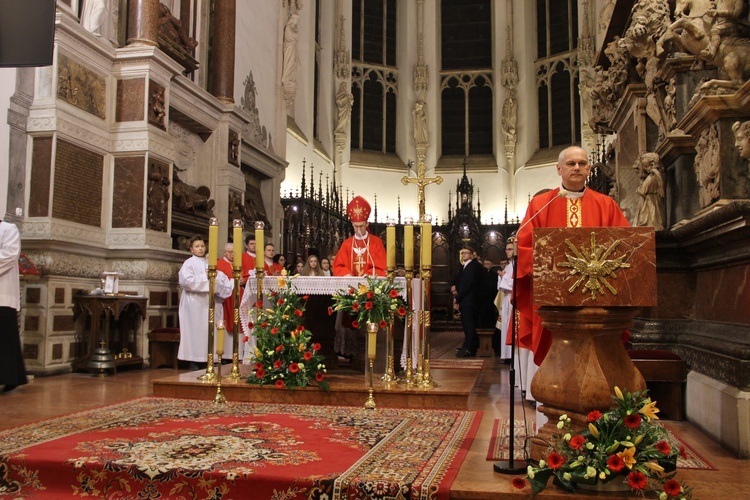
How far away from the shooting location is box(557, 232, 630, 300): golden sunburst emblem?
337cm

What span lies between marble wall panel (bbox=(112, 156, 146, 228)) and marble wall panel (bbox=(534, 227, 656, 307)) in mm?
7305

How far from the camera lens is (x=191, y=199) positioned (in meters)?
11.8

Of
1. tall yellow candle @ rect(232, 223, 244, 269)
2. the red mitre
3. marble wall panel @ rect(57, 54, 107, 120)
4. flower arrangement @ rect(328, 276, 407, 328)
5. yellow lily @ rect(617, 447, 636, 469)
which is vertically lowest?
yellow lily @ rect(617, 447, 636, 469)

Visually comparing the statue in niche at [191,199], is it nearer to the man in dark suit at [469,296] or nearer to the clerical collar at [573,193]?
the man in dark suit at [469,296]

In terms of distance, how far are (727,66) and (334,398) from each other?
410 cm

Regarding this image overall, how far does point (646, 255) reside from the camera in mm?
3371

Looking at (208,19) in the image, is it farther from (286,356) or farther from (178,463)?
(178,463)

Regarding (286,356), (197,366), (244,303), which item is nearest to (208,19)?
(197,366)

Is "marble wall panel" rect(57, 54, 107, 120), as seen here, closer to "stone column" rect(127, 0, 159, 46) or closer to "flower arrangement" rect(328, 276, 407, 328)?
"stone column" rect(127, 0, 159, 46)

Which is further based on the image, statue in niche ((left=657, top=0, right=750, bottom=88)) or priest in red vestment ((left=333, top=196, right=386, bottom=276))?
priest in red vestment ((left=333, top=196, right=386, bottom=276))

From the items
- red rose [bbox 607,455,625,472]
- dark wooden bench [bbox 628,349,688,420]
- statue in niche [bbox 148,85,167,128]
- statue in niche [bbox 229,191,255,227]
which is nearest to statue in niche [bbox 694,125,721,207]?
dark wooden bench [bbox 628,349,688,420]

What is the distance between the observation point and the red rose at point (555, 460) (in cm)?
319

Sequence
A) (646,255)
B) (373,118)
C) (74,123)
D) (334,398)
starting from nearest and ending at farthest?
(646,255)
(334,398)
(74,123)
(373,118)

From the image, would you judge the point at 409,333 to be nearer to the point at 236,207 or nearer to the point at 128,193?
the point at 128,193
